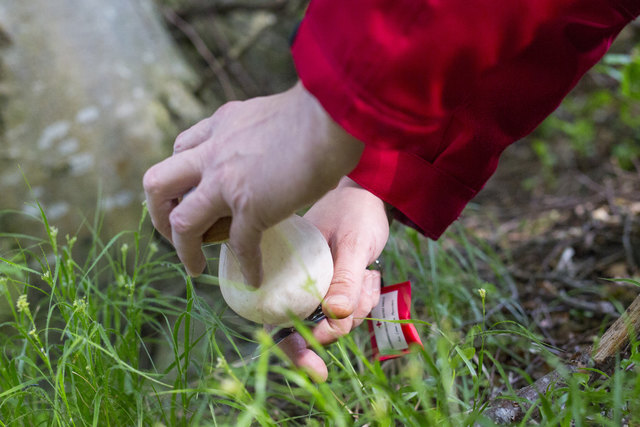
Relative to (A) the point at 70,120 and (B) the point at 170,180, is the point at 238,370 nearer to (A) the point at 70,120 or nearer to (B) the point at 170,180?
(B) the point at 170,180

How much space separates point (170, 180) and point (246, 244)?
15 centimetres

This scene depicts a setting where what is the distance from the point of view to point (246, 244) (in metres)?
0.80

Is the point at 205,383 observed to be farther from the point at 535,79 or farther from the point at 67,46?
the point at 67,46

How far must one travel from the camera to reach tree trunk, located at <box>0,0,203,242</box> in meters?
2.19

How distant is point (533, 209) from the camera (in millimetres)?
2645

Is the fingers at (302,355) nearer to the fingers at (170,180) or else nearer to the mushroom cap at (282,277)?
the mushroom cap at (282,277)

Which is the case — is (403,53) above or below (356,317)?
above

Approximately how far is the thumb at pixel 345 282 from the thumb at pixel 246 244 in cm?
16

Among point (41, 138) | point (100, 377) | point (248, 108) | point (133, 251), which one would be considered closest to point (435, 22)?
point (248, 108)

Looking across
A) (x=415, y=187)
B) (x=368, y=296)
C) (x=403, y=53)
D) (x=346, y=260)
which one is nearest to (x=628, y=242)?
(x=415, y=187)

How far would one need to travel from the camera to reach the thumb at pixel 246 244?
77cm

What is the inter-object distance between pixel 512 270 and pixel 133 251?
4.67ft

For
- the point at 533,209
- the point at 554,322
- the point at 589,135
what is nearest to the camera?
the point at 554,322

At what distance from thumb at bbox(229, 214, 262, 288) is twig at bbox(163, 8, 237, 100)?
7.03 feet
